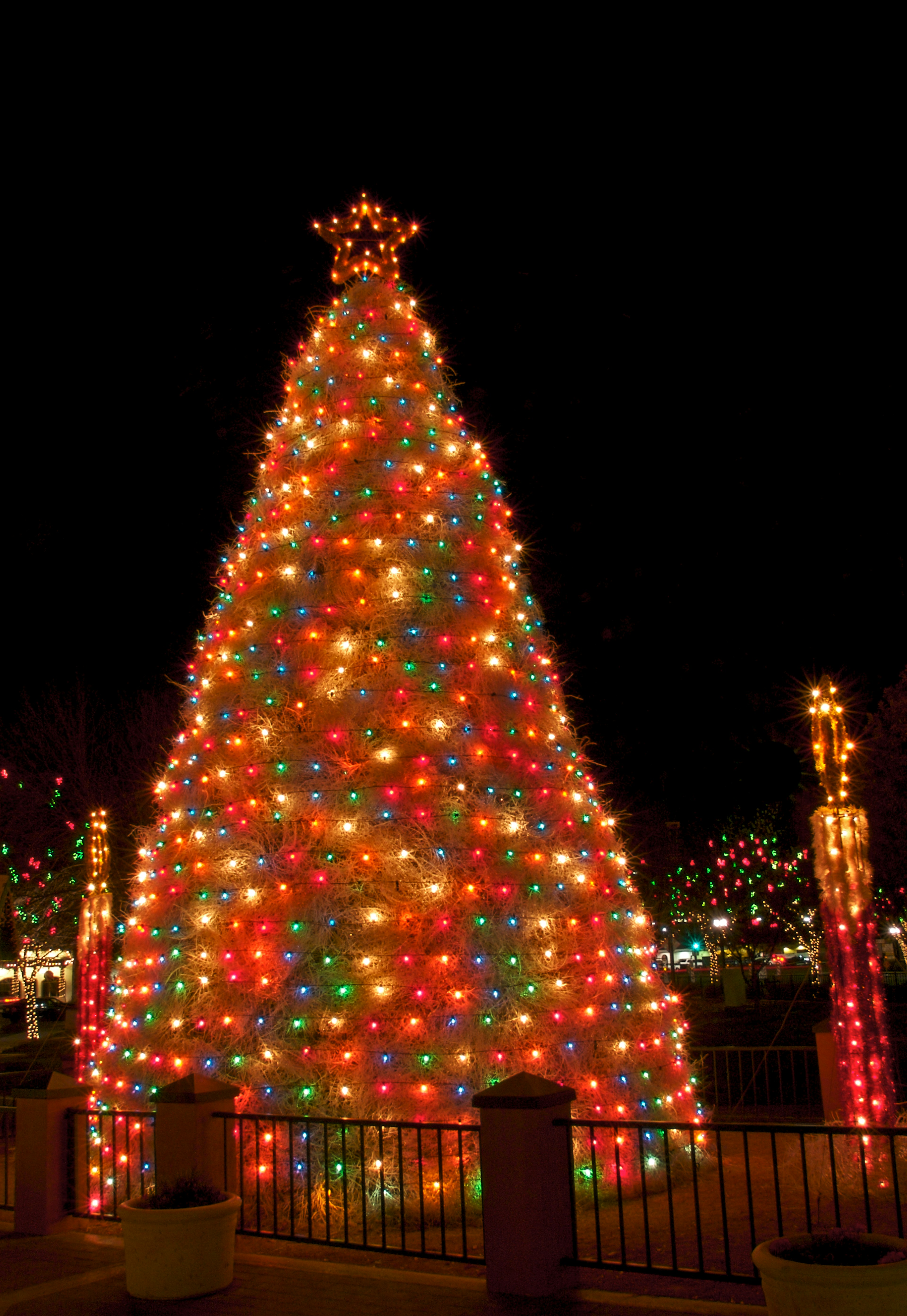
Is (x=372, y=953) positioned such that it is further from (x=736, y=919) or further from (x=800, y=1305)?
(x=736, y=919)

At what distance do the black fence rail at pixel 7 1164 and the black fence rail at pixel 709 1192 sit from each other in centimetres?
463

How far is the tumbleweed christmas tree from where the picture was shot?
813 centimetres

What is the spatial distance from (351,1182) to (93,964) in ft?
20.0

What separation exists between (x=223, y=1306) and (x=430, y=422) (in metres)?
7.18

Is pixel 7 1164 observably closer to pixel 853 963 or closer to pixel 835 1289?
pixel 853 963

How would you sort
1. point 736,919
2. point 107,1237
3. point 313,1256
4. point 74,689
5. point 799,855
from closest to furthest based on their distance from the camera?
point 313,1256
point 107,1237
point 74,689
point 799,855
point 736,919

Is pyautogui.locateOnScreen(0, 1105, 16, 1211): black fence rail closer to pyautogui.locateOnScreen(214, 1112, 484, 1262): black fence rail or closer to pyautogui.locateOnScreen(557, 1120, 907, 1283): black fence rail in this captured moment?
pyautogui.locateOnScreen(214, 1112, 484, 1262): black fence rail

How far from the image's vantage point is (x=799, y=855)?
34438 mm

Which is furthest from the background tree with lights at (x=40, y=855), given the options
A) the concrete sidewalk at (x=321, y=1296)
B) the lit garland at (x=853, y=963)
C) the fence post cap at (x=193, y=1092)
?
the lit garland at (x=853, y=963)

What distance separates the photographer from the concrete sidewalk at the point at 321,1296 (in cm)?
597

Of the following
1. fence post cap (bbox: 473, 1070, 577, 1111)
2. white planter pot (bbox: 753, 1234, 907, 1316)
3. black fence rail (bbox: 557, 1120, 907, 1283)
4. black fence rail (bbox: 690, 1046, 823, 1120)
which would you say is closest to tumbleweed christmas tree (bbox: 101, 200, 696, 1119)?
black fence rail (bbox: 557, 1120, 907, 1283)

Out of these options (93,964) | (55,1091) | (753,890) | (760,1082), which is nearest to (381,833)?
(55,1091)

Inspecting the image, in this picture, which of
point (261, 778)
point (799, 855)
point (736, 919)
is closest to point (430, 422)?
point (261, 778)

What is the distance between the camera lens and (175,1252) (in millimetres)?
6426
